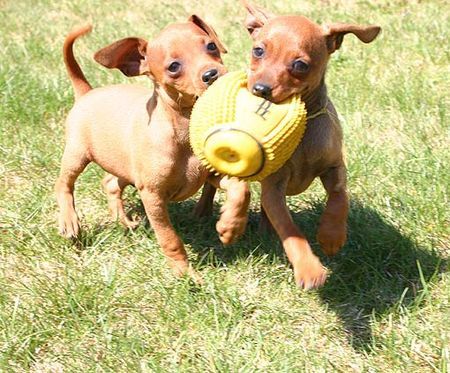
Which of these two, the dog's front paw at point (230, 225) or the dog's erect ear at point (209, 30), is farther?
the dog's erect ear at point (209, 30)

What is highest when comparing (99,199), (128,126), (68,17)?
(128,126)

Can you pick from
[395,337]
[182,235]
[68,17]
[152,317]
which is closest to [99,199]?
[182,235]

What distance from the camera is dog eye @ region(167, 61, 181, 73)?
392 cm

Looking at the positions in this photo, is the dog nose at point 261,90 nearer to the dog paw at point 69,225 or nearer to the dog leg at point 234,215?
the dog leg at point 234,215

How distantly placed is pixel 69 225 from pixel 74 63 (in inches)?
43.2

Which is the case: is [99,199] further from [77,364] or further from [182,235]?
[77,364]

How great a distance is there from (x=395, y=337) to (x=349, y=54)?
12.1 feet

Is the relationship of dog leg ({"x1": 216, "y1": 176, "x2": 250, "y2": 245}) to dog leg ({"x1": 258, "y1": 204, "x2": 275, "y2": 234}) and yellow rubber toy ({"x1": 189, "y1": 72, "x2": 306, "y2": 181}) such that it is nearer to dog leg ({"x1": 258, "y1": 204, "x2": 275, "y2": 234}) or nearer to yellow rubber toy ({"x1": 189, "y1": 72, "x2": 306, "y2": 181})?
yellow rubber toy ({"x1": 189, "y1": 72, "x2": 306, "y2": 181})

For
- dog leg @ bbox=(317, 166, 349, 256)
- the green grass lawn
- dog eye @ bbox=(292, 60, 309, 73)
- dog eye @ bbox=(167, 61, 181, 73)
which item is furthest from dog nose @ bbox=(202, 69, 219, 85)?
the green grass lawn

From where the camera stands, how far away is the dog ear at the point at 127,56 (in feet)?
13.5

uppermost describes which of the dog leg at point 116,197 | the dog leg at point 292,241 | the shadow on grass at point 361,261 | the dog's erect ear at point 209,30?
the dog's erect ear at point 209,30

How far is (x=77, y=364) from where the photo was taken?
11.2 feet

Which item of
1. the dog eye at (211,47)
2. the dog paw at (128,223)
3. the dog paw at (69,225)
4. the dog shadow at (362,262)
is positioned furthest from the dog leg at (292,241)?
the dog paw at (69,225)

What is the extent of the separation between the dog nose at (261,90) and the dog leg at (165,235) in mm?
1075
